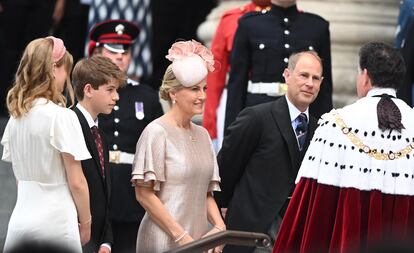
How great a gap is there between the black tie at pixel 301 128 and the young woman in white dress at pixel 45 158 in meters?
1.47

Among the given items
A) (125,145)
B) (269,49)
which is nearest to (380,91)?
(269,49)

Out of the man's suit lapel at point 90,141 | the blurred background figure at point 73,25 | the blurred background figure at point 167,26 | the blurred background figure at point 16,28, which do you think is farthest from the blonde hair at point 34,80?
the blurred background figure at point 167,26

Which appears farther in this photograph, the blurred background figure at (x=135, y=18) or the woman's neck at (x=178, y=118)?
the blurred background figure at (x=135, y=18)

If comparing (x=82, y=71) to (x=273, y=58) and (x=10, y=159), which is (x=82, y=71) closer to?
(x=10, y=159)

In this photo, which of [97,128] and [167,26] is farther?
[167,26]

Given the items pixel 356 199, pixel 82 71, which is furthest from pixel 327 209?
pixel 82 71

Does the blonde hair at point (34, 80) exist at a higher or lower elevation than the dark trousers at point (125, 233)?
higher

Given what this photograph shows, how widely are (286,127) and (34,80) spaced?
5.22 feet

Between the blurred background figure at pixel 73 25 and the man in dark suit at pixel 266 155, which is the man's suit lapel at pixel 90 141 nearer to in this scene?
the man in dark suit at pixel 266 155

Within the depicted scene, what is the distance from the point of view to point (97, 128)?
8750mm

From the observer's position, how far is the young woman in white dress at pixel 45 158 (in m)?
8.20

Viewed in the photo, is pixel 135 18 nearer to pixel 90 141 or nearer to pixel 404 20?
pixel 404 20

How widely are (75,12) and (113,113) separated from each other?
137 inches

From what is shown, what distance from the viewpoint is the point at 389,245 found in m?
5.71
